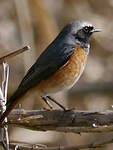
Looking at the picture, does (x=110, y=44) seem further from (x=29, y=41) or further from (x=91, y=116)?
(x=91, y=116)

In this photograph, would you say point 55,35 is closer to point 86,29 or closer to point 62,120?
point 86,29

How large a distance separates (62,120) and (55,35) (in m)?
3.65

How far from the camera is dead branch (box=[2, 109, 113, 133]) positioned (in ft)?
14.7

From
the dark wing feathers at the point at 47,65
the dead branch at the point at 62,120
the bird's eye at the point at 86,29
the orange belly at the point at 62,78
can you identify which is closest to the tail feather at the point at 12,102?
the dead branch at the point at 62,120

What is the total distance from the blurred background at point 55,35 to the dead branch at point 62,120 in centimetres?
304

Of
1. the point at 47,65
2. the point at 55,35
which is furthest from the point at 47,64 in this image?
the point at 55,35

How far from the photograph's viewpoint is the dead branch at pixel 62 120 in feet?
14.7

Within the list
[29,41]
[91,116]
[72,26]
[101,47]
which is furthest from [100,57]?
[91,116]

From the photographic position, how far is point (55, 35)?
8.21m

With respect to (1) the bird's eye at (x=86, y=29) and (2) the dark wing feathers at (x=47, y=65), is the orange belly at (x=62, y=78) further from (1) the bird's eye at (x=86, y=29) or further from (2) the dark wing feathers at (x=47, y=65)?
(1) the bird's eye at (x=86, y=29)

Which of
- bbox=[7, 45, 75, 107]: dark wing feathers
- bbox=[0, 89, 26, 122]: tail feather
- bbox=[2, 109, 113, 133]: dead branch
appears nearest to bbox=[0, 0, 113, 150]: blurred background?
bbox=[7, 45, 75, 107]: dark wing feathers

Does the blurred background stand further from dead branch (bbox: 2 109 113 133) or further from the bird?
dead branch (bbox: 2 109 113 133)

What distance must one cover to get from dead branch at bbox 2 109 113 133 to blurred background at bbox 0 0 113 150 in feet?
9.98

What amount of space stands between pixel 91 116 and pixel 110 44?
3.88 meters
